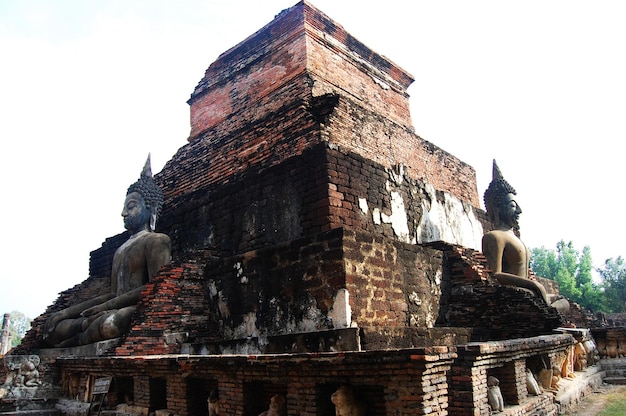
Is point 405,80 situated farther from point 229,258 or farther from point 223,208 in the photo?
point 229,258

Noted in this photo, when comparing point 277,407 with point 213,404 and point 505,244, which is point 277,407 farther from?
point 505,244

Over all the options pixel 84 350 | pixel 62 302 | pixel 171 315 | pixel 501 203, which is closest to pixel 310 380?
pixel 171 315

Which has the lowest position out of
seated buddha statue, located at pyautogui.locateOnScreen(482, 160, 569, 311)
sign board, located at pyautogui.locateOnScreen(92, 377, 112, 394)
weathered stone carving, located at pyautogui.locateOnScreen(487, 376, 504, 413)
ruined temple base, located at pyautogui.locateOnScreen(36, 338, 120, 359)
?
weathered stone carving, located at pyautogui.locateOnScreen(487, 376, 504, 413)

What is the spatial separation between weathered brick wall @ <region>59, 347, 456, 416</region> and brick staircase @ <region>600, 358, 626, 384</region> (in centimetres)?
666

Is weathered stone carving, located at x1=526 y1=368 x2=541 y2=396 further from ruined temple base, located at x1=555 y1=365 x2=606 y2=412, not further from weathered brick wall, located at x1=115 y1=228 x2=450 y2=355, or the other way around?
weathered brick wall, located at x1=115 y1=228 x2=450 y2=355

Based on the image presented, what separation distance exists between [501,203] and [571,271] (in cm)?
2672

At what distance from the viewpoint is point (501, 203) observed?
8250mm

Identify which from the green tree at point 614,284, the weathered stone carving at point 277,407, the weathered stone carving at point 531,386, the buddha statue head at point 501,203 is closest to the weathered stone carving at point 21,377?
the weathered stone carving at point 277,407

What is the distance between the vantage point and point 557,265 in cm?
3183

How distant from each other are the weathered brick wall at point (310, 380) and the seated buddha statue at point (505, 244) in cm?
454

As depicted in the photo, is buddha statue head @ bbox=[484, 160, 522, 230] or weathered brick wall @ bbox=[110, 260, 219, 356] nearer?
weathered brick wall @ bbox=[110, 260, 219, 356]

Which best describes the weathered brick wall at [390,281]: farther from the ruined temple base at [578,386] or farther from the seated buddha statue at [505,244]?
the ruined temple base at [578,386]

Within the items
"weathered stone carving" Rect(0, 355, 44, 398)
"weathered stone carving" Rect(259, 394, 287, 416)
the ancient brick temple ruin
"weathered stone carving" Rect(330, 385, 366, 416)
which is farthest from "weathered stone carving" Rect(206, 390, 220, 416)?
"weathered stone carving" Rect(0, 355, 44, 398)

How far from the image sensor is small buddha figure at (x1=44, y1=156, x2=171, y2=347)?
6621mm
